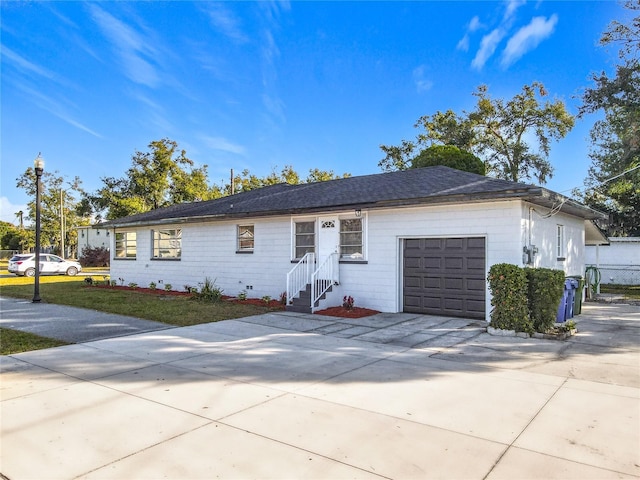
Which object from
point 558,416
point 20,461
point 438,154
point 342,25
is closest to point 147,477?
point 20,461

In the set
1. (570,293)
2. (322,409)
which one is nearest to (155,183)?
(570,293)

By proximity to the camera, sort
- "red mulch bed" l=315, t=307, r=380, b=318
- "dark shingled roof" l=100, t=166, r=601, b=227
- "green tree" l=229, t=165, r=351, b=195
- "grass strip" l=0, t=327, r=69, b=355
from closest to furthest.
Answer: "grass strip" l=0, t=327, r=69, b=355
"dark shingled roof" l=100, t=166, r=601, b=227
"red mulch bed" l=315, t=307, r=380, b=318
"green tree" l=229, t=165, r=351, b=195

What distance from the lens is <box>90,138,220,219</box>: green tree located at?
33875 millimetres

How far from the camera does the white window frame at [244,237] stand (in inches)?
545

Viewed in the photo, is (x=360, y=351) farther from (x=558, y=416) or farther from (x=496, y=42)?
(x=496, y=42)

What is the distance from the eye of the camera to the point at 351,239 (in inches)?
458

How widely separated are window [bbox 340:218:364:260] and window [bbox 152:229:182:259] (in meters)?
7.63

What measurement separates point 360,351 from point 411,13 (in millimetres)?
12321

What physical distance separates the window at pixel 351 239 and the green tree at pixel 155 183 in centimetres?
2674

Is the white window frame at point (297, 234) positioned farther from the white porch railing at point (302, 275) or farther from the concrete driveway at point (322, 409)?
the concrete driveway at point (322, 409)

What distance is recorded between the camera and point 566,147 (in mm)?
28062

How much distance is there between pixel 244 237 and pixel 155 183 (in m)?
23.7

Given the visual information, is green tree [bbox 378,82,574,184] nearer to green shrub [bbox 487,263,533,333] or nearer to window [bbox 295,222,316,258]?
window [bbox 295,222,316,258]

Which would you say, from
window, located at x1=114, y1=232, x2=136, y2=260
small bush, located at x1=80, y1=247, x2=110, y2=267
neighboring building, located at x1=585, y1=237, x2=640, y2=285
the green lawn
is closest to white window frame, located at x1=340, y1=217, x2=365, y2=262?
the green lawn
